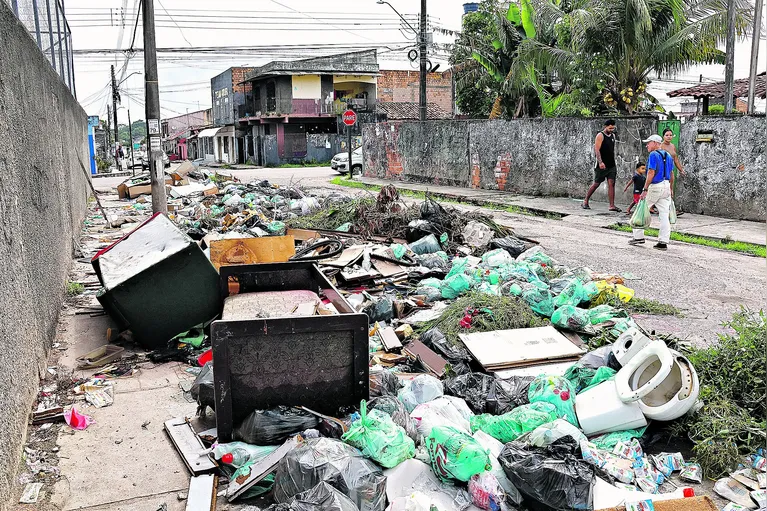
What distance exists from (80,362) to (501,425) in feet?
12.2

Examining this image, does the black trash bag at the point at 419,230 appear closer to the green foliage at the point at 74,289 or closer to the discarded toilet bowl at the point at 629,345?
the green foliage at the point at 74,289

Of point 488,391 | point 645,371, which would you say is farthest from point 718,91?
point 488,391

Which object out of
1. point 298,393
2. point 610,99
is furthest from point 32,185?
point 610,99

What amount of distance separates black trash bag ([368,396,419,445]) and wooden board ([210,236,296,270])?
352cm

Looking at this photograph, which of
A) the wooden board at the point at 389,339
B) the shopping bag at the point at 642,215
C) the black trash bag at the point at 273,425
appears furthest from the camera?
the shopping bag at the point at 642,215

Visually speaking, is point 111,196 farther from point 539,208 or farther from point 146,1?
point 539,208

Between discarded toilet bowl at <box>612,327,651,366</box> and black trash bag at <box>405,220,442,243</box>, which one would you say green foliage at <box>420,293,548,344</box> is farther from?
black trash bag at <box>405,220,442,243</box>

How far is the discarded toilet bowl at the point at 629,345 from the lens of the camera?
14.4 ft

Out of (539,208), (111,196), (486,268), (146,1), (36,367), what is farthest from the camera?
(111,196)

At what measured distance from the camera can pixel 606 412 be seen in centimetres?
404

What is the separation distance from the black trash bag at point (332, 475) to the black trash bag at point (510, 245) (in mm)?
6030

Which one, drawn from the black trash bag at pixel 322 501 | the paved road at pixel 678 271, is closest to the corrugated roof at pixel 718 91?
the paved road at pixel 678 271

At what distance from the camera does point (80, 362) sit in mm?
5590

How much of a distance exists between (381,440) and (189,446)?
1341 millimetres
